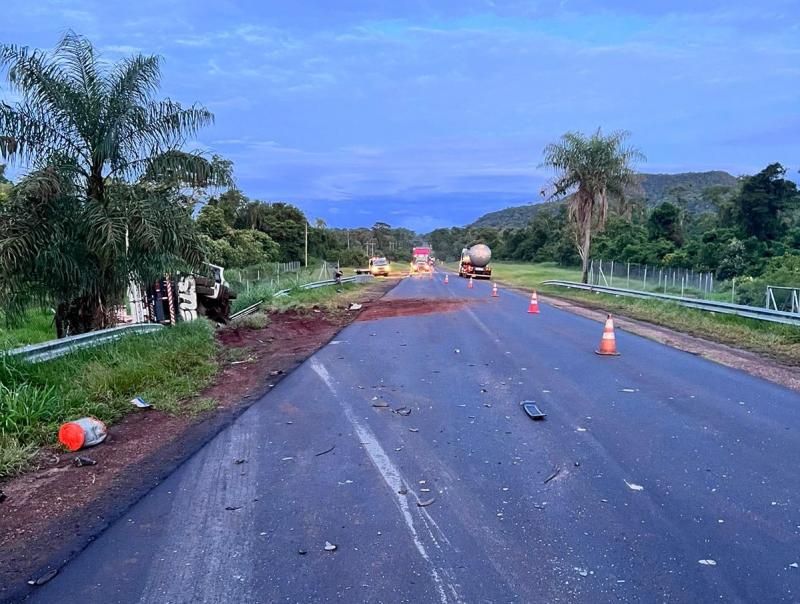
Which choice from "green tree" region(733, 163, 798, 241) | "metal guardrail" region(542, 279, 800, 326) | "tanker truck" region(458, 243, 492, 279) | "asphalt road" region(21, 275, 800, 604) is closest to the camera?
"asphalt road" region(21, 275, 800, 604)

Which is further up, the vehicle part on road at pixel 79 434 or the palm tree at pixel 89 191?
the palm tree at pixel 89 191

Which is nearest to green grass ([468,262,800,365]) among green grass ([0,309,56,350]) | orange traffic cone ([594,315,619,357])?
orange traffic cone ([594,315,619,357])

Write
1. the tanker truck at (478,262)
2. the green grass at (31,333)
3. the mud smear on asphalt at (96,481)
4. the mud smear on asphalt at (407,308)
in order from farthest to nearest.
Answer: the tanker truck at (478,262), the mud smear on asphalt at (407,308), the green grass at (31,333), the mud smear on asphalt at (96,481)

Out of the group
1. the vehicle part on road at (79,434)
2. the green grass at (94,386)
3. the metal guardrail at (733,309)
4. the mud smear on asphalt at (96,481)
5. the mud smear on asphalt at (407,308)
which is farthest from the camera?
the mud smear on asphalt at (407,308)

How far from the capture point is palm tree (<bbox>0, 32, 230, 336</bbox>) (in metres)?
8.94

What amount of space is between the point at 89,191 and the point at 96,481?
666cm

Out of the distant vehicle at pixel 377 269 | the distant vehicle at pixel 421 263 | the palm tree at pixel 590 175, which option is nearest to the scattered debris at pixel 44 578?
the palm tree at pixel 590 175

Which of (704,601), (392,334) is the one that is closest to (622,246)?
(392,334)

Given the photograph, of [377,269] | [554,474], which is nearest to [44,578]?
[554,474]

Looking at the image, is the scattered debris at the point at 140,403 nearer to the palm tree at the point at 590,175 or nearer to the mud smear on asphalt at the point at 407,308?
the mud smear on asphalt at the point at 407,308

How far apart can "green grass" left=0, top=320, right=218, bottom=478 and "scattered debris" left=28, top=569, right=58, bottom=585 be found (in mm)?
1972

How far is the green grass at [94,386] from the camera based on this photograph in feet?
19.2

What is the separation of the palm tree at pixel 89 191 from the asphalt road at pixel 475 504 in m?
3.94

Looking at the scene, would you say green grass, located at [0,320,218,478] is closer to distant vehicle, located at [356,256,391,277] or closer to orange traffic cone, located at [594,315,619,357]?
orange traffic cone, located at [594,315,619,357]
